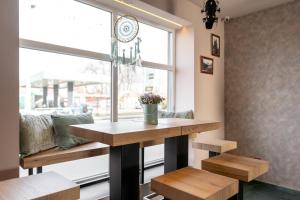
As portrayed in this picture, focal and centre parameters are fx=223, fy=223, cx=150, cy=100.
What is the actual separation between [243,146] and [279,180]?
66 cm

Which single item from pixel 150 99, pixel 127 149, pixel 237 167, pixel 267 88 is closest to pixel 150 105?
pixel 150 99

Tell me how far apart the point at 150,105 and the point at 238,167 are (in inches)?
34.3

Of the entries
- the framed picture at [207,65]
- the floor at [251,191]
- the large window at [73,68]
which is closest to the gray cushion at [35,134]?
the large window at [73,68]

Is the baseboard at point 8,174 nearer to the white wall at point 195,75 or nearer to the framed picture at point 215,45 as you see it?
the white wall at point 195,75

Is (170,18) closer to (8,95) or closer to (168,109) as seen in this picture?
(168,109)

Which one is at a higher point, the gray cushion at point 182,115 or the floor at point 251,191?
the gray cushion at point 182,115

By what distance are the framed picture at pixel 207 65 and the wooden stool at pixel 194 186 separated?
7.00 feet

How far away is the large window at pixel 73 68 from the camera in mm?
2150

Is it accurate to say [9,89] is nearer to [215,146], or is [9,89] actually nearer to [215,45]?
[215,146]

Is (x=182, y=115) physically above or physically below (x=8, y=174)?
above

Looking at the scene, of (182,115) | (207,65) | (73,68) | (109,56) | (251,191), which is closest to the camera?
(73,68)

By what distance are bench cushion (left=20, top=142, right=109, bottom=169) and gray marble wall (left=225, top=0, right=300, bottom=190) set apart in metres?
2.40

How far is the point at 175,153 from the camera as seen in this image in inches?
79.7

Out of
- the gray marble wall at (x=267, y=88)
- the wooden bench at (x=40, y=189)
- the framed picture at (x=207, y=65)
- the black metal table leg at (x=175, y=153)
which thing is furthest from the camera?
the framed picture at (x=207, y=65)
